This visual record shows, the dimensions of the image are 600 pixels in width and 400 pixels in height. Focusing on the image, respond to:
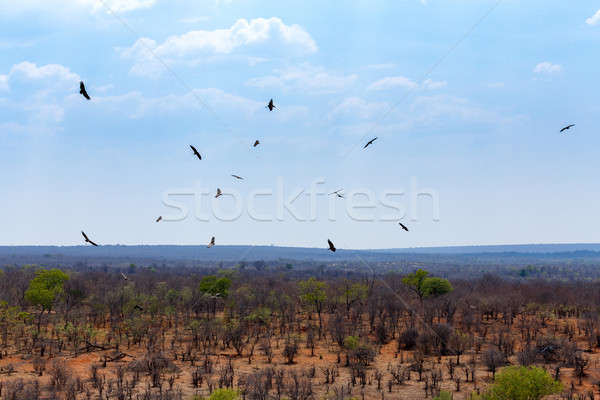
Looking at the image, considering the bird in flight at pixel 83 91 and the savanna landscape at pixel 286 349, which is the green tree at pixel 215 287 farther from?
the bird in flight at pixel 83 91

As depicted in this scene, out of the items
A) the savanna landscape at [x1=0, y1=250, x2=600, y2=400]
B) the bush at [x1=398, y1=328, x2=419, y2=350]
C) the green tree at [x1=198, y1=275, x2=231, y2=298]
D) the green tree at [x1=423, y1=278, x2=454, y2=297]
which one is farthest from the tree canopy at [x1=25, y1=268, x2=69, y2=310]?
the green tree at [x1=423, y1=278, x2=454, y2=297]

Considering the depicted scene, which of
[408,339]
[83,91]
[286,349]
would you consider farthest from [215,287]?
[83,91]

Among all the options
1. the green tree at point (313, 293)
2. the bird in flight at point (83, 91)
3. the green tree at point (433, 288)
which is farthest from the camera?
the green tree at point (433, 288)

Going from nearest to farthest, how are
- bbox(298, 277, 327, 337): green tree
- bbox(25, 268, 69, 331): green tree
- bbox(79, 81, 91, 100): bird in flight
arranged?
bbox(79, 81, 91, 100): bird in flight, bbox(25, 268, 69, 331): green tree, bbox(298, 277, 327, 337): green tree

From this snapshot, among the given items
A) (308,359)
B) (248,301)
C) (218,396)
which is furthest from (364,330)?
(218,396)

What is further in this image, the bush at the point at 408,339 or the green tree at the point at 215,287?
the green tree at the point at 215,287

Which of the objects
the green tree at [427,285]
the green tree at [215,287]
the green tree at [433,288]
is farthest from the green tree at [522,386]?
the green tree at [215,287]

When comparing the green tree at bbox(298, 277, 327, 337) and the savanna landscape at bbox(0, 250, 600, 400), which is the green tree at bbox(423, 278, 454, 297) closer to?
the savanna landscape at bbox(0, 250, 600, 400)

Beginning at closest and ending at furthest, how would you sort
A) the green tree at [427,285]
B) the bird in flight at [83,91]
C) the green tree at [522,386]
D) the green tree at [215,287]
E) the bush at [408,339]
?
1. the bird in flight at [83,91]
2. the green tree at [522,386]
3. the bush at [408,339]
4. the green tree at [215,287]
5. the green tree at [427,285]
